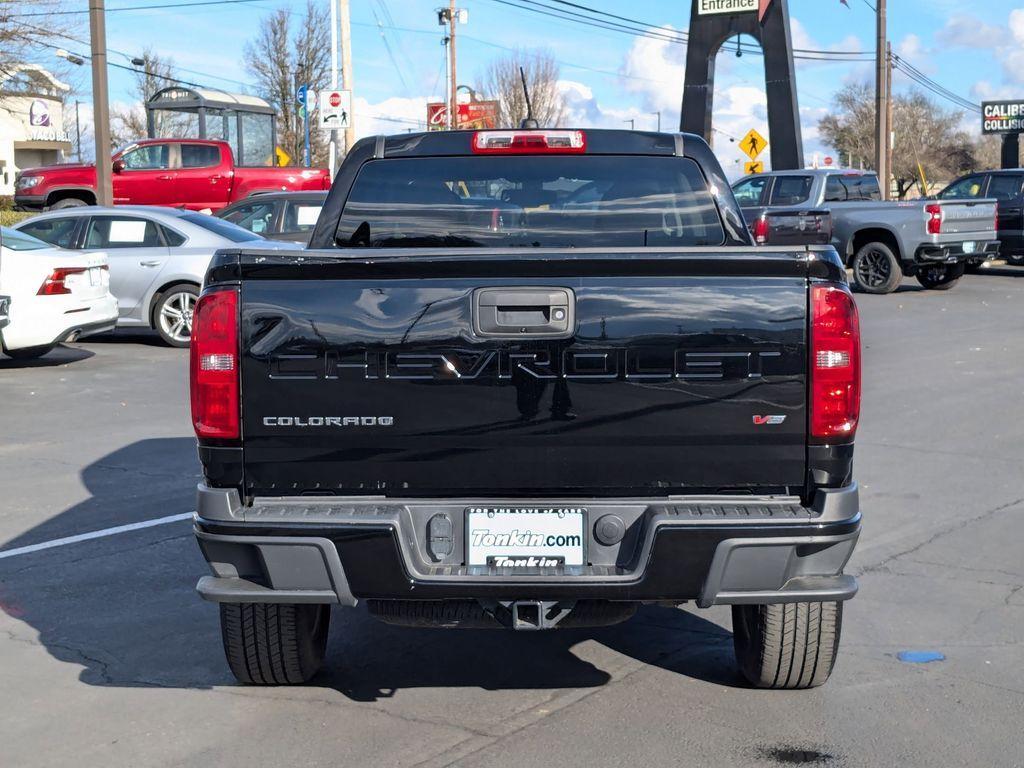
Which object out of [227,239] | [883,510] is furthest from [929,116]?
[883,510]

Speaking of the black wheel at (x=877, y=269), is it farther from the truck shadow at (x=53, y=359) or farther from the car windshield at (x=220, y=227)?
the truck shadow at (x=53, y=359)

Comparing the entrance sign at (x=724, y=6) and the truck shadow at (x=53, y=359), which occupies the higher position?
the entrance sign at (x=724, y=6)

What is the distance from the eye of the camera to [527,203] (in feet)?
16.9

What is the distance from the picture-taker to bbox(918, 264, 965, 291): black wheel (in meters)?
22.6

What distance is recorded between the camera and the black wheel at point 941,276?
2258 centimetres

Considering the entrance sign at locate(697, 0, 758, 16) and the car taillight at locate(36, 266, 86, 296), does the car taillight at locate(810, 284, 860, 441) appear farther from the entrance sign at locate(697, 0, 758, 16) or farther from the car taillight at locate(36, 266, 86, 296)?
the entrance sign at locate(697, 0, 758, 16)

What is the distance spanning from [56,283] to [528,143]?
8959 mm

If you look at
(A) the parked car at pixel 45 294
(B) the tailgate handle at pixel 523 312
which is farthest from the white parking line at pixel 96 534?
(A) the parked car at pixel 45 294

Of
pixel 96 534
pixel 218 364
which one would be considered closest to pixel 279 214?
pixel 96 534

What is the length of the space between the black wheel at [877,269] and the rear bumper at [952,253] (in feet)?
1.58

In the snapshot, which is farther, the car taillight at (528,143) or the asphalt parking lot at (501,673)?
the car taillight at (528,143)

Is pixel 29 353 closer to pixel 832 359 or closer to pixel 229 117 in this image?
pixel 832 359

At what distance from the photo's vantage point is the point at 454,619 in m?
4.06

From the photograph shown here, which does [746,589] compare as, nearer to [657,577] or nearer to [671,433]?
[657,577]
